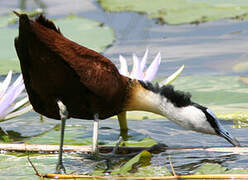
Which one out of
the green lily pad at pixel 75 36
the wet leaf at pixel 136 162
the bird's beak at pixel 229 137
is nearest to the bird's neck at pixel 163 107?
the bird's beak at pixel 229 137

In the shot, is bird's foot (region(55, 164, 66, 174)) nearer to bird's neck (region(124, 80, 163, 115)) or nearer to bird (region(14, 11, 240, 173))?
bird (region(14, 11, 240, 173))

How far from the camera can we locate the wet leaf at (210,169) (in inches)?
151

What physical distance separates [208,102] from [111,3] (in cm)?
499

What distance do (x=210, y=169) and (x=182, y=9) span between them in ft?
19.7

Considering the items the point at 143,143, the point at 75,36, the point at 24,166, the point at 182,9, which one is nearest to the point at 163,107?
the point at 143,143

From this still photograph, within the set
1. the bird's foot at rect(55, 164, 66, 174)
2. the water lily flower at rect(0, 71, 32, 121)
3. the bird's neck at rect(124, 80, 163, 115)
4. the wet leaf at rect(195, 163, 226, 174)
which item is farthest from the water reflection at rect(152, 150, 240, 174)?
the water lily flower at rect(0, 71, 32, 121)

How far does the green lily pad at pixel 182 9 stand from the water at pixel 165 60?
117 millimetres

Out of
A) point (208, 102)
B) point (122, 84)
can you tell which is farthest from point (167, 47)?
point (122, 84)

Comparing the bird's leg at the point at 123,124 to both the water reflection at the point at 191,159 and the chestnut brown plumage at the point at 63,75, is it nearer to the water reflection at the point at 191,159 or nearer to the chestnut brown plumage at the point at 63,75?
the chestnut brown plumage at the point at 63,75

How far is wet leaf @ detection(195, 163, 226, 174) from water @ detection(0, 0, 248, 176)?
0.17 metres

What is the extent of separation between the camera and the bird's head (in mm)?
4629

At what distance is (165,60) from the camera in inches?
292

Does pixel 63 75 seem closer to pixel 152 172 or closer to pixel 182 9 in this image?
pixel 152 172

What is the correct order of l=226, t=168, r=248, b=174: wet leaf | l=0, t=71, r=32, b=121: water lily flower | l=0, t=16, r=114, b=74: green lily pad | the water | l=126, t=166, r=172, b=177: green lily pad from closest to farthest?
l=226, t=168, r=248, b=174: wet leaf, l=126, t=166, r=172, b=177: green lily pad, the water, l=0, t=71, r=32, b=121: water lily flower, l=0, t=16, r=114, b=74: green lily pad
